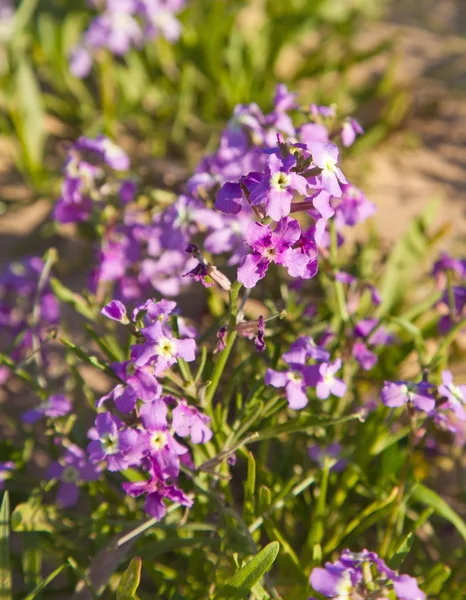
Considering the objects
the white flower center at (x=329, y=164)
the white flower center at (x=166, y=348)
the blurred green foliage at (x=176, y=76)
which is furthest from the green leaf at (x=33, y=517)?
the blurred green foliage at (x=176, y=76)

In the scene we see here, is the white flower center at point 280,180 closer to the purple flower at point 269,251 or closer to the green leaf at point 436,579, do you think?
the purple flower at point 269,251

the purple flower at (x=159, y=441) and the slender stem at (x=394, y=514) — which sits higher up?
the purple flower at (x=159, y=441)

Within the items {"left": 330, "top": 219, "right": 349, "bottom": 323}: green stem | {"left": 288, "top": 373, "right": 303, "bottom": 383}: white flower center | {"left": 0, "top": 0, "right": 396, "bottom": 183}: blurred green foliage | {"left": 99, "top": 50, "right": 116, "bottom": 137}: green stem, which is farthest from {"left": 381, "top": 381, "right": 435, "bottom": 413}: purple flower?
{"left": 99, "top": 50, "right": 116, "bottom": 137}: green stem

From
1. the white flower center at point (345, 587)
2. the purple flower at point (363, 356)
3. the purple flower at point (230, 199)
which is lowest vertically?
the white flower center at point (345, 587)

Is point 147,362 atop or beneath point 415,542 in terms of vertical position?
atop

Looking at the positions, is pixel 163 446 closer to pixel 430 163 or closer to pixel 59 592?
→ pixel 59 592

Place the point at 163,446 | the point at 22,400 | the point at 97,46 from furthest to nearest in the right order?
the point at 97,46
the point at 22,400
the point at 163,446

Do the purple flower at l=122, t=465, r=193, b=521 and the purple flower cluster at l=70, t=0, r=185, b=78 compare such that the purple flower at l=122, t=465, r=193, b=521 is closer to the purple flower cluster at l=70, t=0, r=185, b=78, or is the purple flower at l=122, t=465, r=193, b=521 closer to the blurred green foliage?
the blurred green foliage

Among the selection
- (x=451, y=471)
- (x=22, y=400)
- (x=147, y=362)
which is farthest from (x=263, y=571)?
(x=22, y=400)
